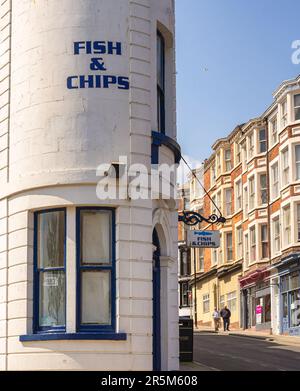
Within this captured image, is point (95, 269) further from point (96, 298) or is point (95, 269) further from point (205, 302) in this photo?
point (205, 302)

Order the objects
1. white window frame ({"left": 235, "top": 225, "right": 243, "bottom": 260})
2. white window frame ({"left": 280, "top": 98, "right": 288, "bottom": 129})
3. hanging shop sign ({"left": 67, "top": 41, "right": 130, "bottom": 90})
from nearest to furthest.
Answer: hanging shop sign ({"left": 67, "top": 41, "right": 130, "bottom": 90})
white window frame ({"left": 280, "top": 98, "right": 288, "bottom": 129})
white window frame ({"left": 235, "top": 225, "right": 243, "bottom": 260})

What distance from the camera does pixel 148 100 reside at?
52.9 feet

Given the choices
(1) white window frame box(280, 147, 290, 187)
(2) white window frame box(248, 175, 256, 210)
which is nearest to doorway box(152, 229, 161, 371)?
(1) white window frame box(280, 147, 290, 187)

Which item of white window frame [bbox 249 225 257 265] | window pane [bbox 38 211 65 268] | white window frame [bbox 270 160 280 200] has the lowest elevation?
window pane [bbox 38 211 65 268]

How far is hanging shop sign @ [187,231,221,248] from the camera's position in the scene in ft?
66.0

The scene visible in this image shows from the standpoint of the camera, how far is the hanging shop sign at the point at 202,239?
792 inches

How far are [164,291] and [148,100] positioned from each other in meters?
3.71

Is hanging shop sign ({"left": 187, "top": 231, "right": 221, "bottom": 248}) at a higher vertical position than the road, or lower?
higher

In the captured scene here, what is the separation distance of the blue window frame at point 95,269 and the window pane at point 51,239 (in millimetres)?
357

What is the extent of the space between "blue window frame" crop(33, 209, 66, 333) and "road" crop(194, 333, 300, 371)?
8.96m

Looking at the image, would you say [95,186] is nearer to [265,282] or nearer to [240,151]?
[265,282]

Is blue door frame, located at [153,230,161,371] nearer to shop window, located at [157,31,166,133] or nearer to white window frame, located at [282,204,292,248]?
shop window, located at [157,31,166,133]

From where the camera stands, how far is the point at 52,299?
51.3 ft

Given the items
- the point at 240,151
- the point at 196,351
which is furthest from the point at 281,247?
the point at 196,351
